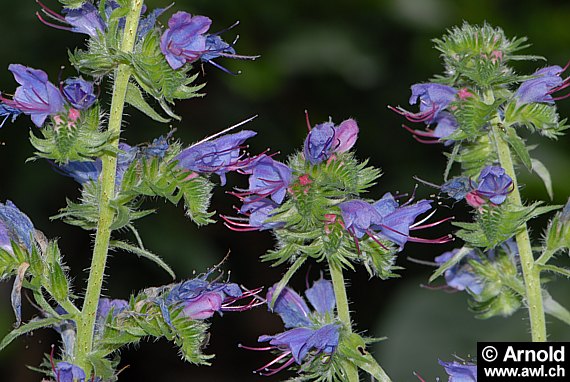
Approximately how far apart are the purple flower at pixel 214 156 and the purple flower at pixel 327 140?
25 centimetres

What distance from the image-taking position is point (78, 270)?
5.11m

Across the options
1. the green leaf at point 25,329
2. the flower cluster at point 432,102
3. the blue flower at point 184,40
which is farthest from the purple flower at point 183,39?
the green leaf at point 25,329

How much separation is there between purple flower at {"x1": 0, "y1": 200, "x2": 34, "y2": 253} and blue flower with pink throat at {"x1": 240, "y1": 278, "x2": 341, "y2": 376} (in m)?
0.64

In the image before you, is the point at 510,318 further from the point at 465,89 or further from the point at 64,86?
the point at 64,86

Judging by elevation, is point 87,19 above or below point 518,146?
above

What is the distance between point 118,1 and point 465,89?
99 cm

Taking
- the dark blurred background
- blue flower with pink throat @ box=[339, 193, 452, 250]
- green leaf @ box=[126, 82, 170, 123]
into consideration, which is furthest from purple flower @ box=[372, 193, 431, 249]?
the dark blurred background

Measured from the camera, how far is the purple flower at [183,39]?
2.49 meters

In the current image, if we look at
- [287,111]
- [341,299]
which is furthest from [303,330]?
[287,111]

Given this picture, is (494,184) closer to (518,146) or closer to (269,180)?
(518,146)

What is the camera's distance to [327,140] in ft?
7.84

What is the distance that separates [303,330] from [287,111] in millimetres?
3221

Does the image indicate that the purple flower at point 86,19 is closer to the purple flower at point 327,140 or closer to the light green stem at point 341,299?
the purple flower at point 327,140

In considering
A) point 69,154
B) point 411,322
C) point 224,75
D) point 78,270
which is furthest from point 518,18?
point 69,154
